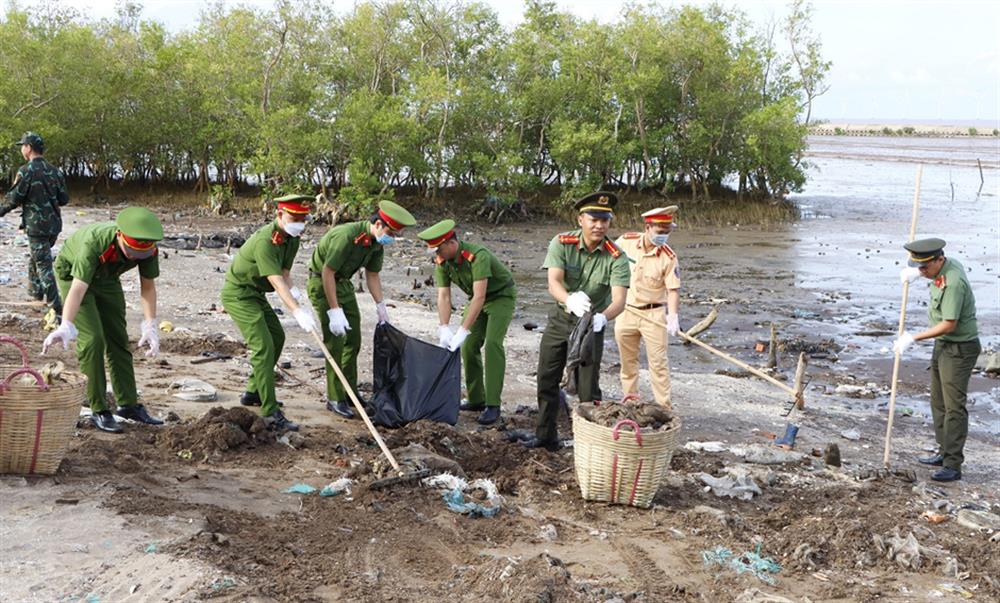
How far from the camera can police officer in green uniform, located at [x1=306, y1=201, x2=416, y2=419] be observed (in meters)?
7.71

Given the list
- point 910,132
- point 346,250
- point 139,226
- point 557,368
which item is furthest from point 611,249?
point 910,132

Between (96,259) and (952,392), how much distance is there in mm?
6622

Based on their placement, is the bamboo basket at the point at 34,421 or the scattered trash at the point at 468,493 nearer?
the bamboo basket at the point at 34,421

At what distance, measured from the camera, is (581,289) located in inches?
301

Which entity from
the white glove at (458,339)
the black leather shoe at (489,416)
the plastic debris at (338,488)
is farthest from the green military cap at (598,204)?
the plastic debris at (338,488)

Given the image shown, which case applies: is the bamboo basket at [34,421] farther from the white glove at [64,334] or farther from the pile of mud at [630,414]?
the pile of mud at [630,414]

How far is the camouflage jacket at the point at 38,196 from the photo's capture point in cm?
1030

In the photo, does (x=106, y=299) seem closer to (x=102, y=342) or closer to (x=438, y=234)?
(x=102, y=342)

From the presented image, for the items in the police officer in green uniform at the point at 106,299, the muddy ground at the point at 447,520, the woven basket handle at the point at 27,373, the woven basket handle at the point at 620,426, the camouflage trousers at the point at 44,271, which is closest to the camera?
the muddy ground at the point at 447,520

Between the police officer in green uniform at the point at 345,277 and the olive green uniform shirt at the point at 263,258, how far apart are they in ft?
1.07

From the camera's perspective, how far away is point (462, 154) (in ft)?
103

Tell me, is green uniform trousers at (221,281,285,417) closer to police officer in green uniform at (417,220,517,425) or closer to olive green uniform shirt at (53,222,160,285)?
olive green uniform shirt at (53,222,160,285)

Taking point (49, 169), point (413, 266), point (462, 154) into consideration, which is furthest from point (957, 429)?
point (462, 154)

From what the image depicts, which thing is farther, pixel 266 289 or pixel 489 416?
pixel 489 416
